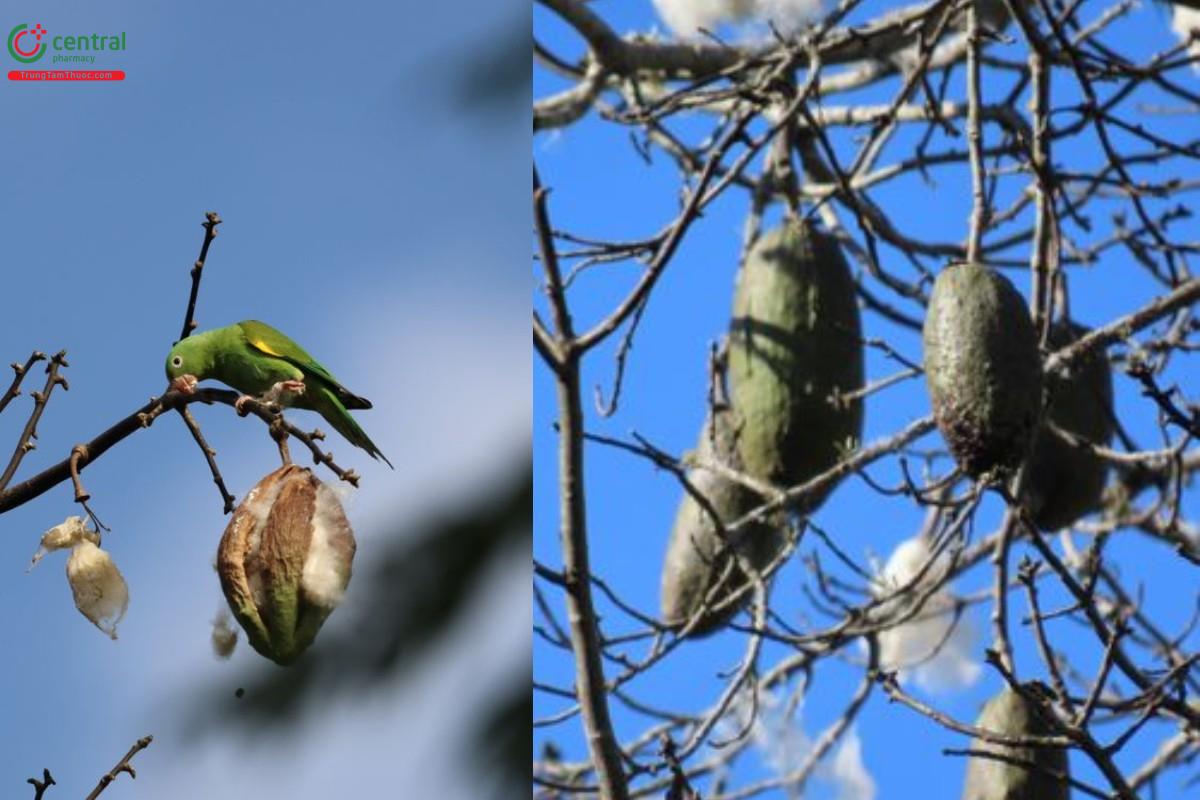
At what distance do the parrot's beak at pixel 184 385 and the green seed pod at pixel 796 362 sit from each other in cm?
136

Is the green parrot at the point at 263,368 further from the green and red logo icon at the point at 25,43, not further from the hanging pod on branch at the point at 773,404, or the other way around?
the hanging pod on branch at the point at 773,404

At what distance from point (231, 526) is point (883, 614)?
1.82 m

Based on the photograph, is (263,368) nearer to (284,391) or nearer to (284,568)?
(284,391)

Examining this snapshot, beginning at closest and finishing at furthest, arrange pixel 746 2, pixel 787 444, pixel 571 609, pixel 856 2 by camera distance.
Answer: pixel 571 609, pixel 787 444, pixel 856 2, pixel 746 2

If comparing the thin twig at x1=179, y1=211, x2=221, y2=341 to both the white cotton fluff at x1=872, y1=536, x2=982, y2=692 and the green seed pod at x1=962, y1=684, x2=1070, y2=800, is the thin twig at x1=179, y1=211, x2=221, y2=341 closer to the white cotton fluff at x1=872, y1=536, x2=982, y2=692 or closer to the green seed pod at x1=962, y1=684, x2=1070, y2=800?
the green seed pod at x1=962, y1=684, x2=1070, y2=800

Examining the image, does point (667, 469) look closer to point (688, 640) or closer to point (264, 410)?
point (688, 640)

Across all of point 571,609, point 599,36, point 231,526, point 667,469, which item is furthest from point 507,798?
point 599,36

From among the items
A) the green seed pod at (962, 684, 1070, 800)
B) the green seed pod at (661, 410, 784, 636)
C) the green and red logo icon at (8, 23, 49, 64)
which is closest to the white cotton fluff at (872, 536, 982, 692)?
the green seed pod at (661, 410, 784, 636)

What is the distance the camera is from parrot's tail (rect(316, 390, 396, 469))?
88cm

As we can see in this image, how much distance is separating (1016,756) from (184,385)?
118cm

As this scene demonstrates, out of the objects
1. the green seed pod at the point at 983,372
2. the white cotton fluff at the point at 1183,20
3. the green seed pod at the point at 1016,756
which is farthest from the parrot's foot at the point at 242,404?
the white cotton fluff at the point at 1183,20

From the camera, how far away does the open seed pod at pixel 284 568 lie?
0.76 metres

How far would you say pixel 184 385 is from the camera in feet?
2.75

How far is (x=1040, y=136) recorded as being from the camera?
2029 millimetres
